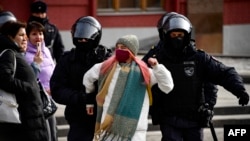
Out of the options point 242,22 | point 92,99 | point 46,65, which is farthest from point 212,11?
point 92,99

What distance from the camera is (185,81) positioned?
7184 millimetres

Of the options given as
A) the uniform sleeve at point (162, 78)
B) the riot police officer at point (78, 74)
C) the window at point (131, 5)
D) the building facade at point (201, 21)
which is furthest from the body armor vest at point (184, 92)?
the window at point (131, 5)

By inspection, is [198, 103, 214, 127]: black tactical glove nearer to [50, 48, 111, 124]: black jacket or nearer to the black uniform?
the black uniform

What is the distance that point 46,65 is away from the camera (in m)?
8.48

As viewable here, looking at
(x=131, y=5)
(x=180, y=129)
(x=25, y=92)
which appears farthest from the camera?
(x=131, y=5)

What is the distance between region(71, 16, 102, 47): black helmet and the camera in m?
→ 7.21

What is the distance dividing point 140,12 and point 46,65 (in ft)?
46.3

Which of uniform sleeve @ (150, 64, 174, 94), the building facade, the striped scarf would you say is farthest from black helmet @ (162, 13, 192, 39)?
the building facade

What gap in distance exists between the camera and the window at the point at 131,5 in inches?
880

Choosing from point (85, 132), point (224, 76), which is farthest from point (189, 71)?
point (85, 132)

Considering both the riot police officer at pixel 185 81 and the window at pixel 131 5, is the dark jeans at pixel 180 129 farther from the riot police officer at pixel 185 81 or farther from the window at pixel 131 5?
the window at pixel 131 5

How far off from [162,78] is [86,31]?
3.33ft

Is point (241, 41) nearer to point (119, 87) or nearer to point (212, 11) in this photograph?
point (212, 11)

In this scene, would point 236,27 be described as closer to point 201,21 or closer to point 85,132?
point 201,21
